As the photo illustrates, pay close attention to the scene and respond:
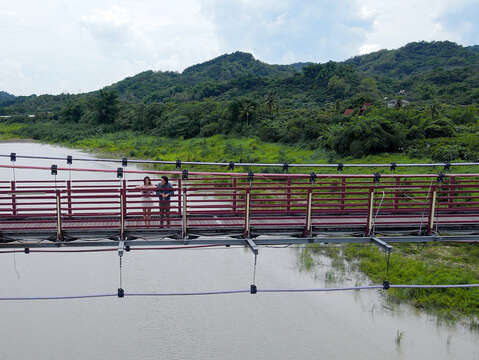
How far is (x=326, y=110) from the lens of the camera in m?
44.4

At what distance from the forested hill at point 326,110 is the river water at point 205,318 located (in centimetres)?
1459

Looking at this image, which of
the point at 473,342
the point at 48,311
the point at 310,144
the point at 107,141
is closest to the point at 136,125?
the point at 107,141

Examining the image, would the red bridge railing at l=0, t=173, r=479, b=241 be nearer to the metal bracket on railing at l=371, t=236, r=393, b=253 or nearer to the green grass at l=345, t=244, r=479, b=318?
the metal bracket on railing at l=371, t=236, r=393, b=253

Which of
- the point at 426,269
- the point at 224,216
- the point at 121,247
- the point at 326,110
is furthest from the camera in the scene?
the point at 326,110

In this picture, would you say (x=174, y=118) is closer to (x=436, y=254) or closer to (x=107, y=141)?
(x=107, y=141)

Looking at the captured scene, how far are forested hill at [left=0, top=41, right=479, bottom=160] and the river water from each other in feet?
47.9

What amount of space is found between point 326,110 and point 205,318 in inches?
1433

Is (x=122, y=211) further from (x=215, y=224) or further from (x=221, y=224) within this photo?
(x=221, y=224)

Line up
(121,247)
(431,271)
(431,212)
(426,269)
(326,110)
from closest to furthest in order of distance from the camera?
(121,247) → (431,212) → (431,271) → (426,269) → (326,110)

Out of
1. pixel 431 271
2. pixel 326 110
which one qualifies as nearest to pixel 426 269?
pixel 431 271

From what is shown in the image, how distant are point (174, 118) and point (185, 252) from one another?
3644 centimetres

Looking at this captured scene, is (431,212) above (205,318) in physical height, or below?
above

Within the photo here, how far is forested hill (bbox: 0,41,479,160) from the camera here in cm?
2759

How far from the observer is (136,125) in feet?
192
